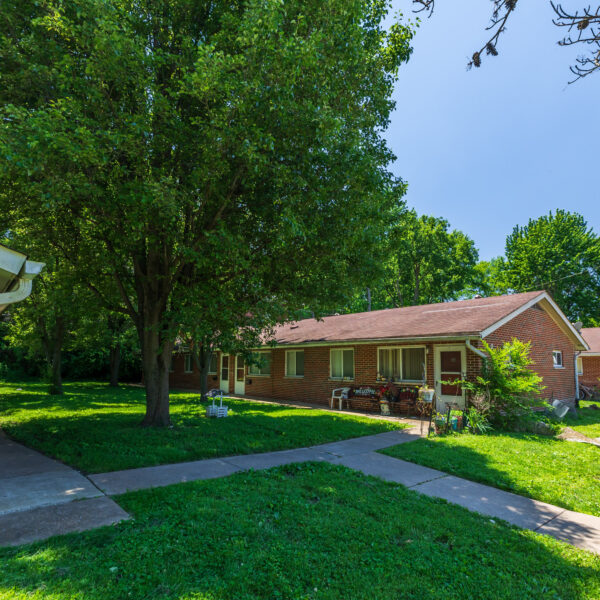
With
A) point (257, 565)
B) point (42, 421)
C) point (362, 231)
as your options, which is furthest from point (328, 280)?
point (42, 421)

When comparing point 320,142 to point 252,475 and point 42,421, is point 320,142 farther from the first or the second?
point 42,421

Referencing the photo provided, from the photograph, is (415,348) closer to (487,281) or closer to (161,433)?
(161,433)

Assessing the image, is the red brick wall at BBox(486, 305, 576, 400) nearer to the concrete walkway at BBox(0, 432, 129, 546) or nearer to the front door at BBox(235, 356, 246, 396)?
the concrete walkway at BBox(0, 432, 129, 546)

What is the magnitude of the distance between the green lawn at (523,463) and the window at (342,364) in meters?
6.66

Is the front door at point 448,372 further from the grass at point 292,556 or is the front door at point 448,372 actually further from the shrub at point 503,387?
the grass at point 292,556

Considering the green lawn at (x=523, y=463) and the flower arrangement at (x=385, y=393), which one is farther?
the flower arrangement at (x=385, y=393)

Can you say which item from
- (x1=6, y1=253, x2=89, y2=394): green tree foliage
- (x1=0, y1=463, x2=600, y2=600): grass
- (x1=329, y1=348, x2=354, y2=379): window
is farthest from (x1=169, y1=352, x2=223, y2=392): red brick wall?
(x1=0, y1=463, x2=600, y2=600): grass

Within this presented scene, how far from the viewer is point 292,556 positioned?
365 cm

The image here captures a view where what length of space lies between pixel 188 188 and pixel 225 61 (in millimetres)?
2303

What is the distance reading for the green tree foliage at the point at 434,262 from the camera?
37.5m

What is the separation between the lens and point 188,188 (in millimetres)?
7570

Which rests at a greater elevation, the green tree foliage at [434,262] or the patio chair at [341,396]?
the green tree foliage at [434,262]

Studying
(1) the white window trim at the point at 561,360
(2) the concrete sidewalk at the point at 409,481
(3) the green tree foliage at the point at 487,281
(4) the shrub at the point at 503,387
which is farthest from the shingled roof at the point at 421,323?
(3) the green tree foliage at the point at 487,281

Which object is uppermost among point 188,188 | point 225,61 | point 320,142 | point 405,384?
point 225,61
